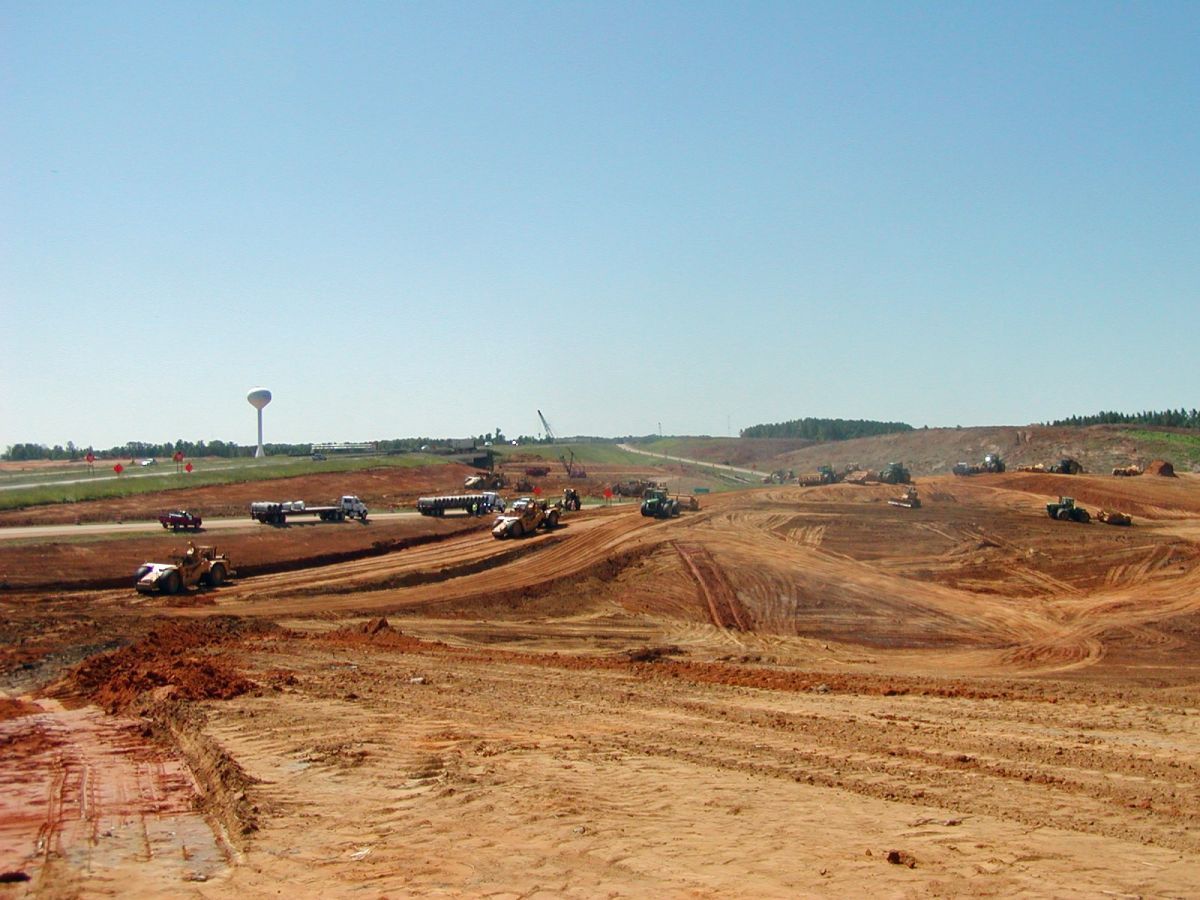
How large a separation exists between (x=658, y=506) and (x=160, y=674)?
4030cm

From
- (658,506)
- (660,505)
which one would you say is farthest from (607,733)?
(660,505)

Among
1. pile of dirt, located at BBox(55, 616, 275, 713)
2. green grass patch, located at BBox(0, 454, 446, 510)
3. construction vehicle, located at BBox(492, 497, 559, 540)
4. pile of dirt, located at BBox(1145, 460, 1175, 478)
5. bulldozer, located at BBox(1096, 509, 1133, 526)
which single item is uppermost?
green grass patch, located at BBox(0, 454, 446, 510)

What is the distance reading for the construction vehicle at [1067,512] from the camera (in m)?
57.1

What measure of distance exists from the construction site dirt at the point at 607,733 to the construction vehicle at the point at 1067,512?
14.3 meters

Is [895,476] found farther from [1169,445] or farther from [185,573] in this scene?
[185,573]

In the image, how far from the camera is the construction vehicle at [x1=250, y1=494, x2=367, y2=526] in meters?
60.1

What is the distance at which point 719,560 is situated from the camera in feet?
143

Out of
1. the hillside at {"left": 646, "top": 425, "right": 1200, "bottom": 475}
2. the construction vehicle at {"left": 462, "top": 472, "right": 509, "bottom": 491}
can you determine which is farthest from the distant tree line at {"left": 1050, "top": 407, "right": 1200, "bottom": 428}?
the construction vehicle at {"left": 462, "top": 472, "right": 509, "bottom": 491}

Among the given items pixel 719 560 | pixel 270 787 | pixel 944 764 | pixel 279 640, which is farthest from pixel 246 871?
pixel 719 560

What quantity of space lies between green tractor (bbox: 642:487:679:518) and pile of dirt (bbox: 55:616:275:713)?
110 ft

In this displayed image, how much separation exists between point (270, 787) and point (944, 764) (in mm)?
9860

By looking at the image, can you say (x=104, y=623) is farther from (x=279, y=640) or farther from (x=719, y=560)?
(x=719, y=560)

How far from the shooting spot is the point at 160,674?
69.4 ft

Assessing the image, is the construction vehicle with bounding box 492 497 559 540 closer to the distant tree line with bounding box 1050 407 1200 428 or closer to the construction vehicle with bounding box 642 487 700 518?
the construction vehicle with bounding box 642 487 700 518
